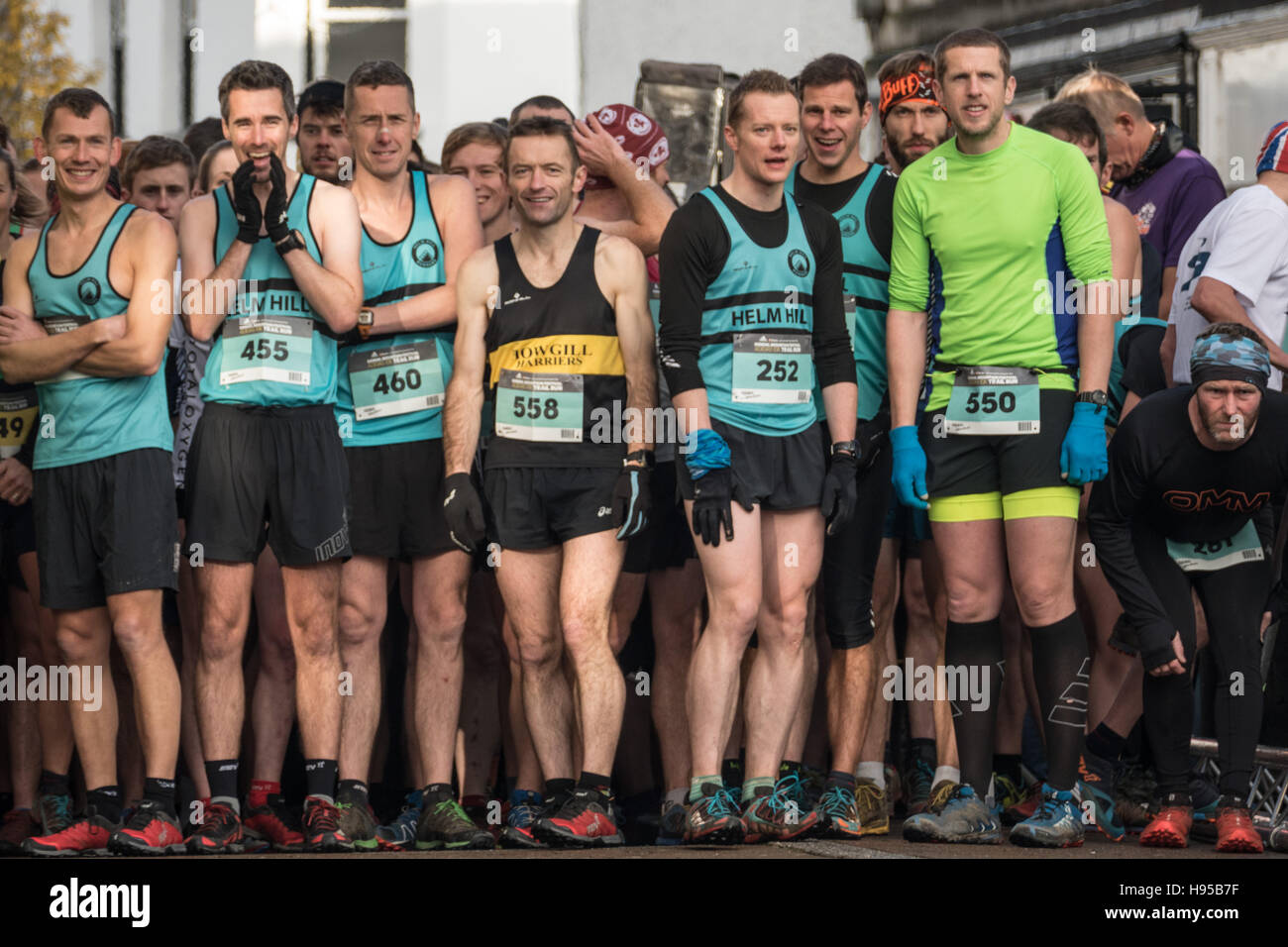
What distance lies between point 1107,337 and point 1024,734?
5.50 ft

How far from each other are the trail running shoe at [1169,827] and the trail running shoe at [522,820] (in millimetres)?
1922

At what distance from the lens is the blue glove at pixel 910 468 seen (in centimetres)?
604

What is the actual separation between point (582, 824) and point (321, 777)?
902 mm

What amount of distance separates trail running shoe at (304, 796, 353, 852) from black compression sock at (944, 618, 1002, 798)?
1.98 meters

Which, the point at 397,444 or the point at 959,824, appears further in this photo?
the point at 397,444

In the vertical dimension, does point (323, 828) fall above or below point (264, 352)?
below

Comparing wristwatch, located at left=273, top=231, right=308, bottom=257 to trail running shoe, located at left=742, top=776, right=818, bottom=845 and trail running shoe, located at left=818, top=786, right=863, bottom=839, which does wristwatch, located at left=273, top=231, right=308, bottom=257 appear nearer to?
trail running shoe, located at left=742, top=776, right=818, bottom=845

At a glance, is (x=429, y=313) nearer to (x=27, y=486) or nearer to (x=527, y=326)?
(x=527, y=326)

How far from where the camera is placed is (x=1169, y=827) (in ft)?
19.8

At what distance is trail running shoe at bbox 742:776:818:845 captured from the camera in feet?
19.4

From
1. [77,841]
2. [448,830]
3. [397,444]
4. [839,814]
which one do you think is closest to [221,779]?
[77,841]

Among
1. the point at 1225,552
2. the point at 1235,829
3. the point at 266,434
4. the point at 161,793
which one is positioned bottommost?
the point at 1235,829

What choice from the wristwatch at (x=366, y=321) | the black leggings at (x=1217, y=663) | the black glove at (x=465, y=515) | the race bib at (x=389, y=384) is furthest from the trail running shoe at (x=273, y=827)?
the black leggings at (x=1217, y=663)

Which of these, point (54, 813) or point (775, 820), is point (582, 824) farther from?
point (54, 813)
